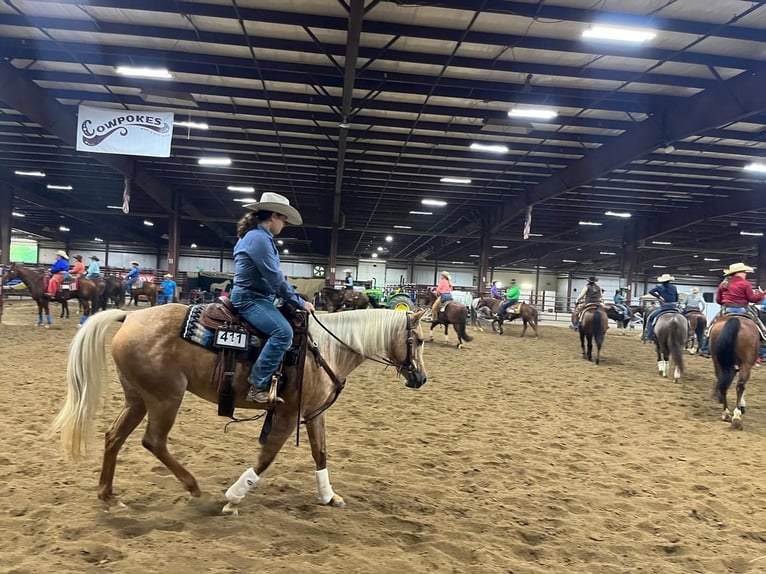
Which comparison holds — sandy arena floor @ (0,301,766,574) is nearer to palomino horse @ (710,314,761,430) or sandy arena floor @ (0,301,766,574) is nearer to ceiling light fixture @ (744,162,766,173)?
palomino horse @ (710,314,761,430)

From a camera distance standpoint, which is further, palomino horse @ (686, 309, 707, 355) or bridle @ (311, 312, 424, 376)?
palomino horse @ (686, 309, 707, 355)

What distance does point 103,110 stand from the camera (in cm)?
955

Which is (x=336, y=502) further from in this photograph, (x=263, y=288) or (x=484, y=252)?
(x=484, y=252)

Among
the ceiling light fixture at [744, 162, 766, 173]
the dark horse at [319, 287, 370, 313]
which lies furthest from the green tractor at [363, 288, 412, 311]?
the ceiling light fixture at [744, 162, 766, 173]

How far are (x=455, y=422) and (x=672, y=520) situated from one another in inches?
97.7

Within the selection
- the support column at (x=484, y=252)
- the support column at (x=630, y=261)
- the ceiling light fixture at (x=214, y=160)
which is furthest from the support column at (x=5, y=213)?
the support column at (x=630, y=261)

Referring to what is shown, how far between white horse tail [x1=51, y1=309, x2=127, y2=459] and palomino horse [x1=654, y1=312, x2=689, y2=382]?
918cm

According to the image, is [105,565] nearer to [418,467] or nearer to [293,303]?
[293,303]

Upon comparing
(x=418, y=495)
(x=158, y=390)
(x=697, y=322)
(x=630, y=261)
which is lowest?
(x=418, y=495)

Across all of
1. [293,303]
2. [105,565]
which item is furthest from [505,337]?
[105,565]

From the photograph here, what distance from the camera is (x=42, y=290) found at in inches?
475

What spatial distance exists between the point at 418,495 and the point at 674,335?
24.5 ft

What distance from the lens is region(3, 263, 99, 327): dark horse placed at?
12.1 meters

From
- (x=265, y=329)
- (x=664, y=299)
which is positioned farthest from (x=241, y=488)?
(x=664, y=299)
